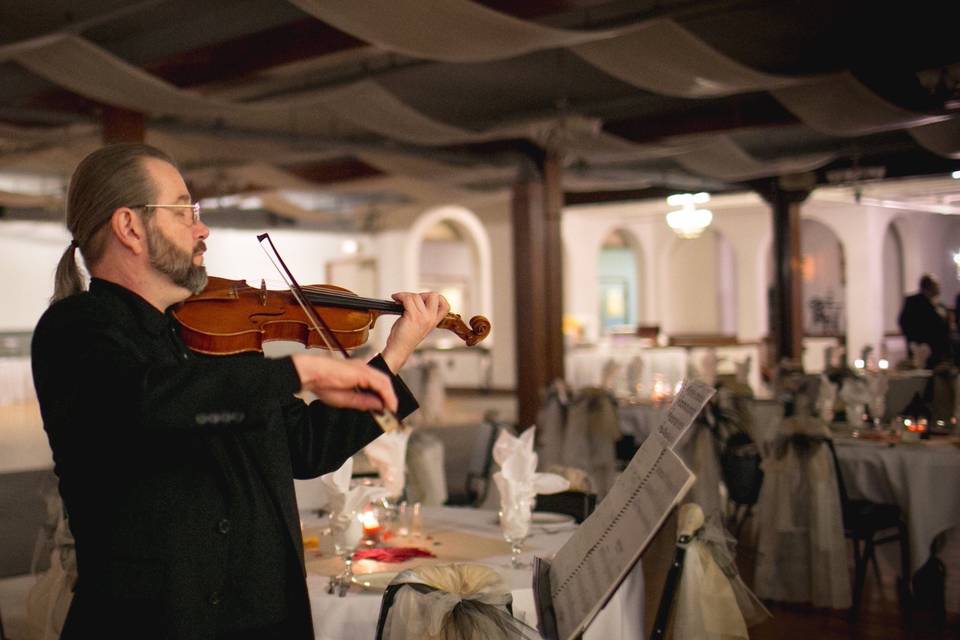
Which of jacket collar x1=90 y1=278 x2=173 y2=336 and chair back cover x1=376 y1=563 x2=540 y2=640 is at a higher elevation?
jacket collar x1=90 y1=278 x2=173 y2=336

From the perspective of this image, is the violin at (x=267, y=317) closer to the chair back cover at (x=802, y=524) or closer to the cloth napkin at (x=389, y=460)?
the cloth napkin at (x=389, y=460)

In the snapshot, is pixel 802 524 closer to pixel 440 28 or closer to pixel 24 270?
pixel 440 28

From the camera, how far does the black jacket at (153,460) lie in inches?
48.4

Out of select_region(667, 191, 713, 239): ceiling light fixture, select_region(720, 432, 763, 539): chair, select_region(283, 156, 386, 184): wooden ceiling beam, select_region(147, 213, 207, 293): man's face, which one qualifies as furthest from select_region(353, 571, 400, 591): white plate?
select_region(283, 156, 386, 184): wooden ceiling beam

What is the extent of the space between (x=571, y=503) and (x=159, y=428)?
2468 millimetres

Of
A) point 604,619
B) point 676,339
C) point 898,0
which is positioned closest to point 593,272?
point 676,339

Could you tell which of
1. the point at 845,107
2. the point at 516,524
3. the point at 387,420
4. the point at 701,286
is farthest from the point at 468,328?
the point at 701,286

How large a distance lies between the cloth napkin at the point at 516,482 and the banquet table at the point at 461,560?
0.34 feet

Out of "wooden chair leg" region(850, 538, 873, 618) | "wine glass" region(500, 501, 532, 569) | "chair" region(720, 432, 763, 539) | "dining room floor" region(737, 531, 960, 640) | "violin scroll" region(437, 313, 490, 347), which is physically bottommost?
"dining room floor" region(737, 531, 960, 640)

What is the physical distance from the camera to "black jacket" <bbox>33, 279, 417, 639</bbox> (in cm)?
123

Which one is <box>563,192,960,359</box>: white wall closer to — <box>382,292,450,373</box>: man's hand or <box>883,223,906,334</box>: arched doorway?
<box>883,223,906,334</box>: arched doorway

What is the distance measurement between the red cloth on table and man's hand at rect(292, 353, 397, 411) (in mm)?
1696

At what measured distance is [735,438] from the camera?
Answer: 6.04 m

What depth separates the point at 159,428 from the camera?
121cm
